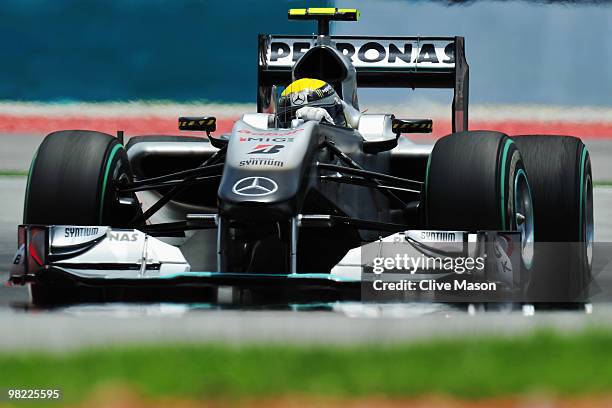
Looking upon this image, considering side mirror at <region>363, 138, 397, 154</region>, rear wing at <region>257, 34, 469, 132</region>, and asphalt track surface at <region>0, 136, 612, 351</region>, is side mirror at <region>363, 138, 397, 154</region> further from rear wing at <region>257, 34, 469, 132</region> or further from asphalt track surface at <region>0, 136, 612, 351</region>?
rear wing at <region>257, 34, 469, 132</region>

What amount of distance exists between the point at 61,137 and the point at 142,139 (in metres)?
2.20

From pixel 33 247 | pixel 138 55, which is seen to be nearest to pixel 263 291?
pixel 33 247

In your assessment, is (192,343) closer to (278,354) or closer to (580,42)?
(278,354)

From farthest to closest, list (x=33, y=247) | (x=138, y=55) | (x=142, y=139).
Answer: (x=138, y=55)
(x=142, y=139)
(x=33, y=247)

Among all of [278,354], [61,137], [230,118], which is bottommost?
[230,118]

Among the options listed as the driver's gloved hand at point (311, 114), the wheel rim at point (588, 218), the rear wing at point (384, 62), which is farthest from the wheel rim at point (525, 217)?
the rear wing at point (384, 62)

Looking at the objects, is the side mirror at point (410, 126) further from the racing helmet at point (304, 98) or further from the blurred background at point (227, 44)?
the blurred background at point (227, 44)

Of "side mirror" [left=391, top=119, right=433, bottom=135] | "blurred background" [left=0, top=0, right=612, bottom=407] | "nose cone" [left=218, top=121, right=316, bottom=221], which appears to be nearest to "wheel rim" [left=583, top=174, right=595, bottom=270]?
"side mirror" [left=391, top=119, right=433, bottom=135]

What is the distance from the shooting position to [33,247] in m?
5.75

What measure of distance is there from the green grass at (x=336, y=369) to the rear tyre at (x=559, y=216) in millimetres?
2516

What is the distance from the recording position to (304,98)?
23.5 ft

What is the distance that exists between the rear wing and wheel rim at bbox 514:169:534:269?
2352 mm

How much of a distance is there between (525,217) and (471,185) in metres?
0.88

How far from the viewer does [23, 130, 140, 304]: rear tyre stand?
19.6 feet
